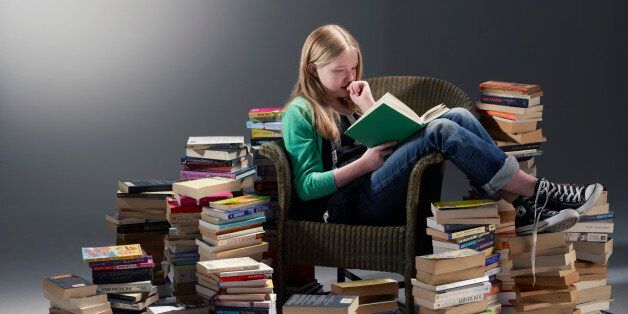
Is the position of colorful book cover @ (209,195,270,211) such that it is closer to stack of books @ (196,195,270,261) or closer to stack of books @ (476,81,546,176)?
stack of books @ (196,195,270,261)

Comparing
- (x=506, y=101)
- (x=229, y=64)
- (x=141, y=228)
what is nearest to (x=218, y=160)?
(x=141, y=228)

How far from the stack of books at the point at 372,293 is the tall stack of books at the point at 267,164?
662 mm

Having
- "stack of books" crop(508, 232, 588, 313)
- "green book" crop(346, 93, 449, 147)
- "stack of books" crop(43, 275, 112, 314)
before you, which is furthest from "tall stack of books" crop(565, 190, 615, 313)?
"stack of books" crop(43, 275, 112, 314)

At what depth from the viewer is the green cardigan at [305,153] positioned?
4617mm

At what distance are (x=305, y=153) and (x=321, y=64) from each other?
41cm

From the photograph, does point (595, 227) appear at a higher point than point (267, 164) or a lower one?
lower

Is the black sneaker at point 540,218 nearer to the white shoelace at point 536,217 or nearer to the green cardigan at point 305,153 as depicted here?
the white shoelace at point 536,217

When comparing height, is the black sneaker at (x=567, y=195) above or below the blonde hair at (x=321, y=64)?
below

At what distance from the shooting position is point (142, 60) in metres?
7.75

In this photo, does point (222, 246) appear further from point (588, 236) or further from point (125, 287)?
point (588, 236)

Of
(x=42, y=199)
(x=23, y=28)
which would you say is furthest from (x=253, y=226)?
(x=23, y=28)

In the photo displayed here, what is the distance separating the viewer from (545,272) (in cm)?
462

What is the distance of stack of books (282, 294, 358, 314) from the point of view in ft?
14.0

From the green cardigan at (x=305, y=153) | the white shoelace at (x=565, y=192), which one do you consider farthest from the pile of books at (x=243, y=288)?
the white shoelace at (x=565, y=192)
